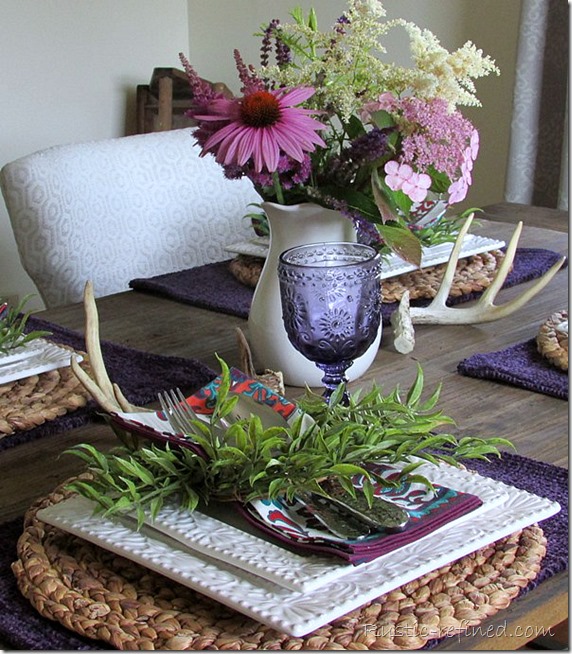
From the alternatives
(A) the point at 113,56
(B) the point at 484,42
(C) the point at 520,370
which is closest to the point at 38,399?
(C) the point at 520,370

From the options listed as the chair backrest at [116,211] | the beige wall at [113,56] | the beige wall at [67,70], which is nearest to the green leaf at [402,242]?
the chair backrest at [116,211]

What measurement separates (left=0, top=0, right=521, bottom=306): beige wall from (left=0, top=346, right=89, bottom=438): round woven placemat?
228 centimetres

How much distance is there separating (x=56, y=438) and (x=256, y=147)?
337mm

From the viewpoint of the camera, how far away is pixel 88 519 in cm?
71

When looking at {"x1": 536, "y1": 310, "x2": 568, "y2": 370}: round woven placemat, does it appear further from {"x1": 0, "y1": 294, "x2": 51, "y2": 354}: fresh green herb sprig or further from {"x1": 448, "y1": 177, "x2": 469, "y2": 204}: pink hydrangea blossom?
{"x1": 0, "y1": 294, "x2": 51, "y2": 354}: fresh green herb sprig

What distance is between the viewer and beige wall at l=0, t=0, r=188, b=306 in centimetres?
322

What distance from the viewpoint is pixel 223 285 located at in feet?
4.95

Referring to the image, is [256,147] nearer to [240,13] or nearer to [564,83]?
[564,83]

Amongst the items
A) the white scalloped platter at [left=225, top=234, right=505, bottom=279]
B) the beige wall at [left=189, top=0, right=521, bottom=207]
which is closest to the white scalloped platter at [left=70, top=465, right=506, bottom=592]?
the white scalloped platter at [left=225, top=234, right=505, bottom=279]

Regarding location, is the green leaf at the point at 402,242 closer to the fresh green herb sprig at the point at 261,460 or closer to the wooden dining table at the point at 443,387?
the wooden dining table at the point at 443,387

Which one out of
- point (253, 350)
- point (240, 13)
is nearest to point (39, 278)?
point (253, 350)

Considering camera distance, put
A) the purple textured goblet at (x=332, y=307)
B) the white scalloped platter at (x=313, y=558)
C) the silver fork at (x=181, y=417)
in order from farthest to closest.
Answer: the purple textured goblet at (x=332, y=307), the silver fork at (x=181, y=417), the white scalloped platter at (x=313, y=558)

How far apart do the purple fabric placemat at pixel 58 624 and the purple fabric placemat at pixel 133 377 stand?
212mm

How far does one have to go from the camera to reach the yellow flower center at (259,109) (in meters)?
0.96
